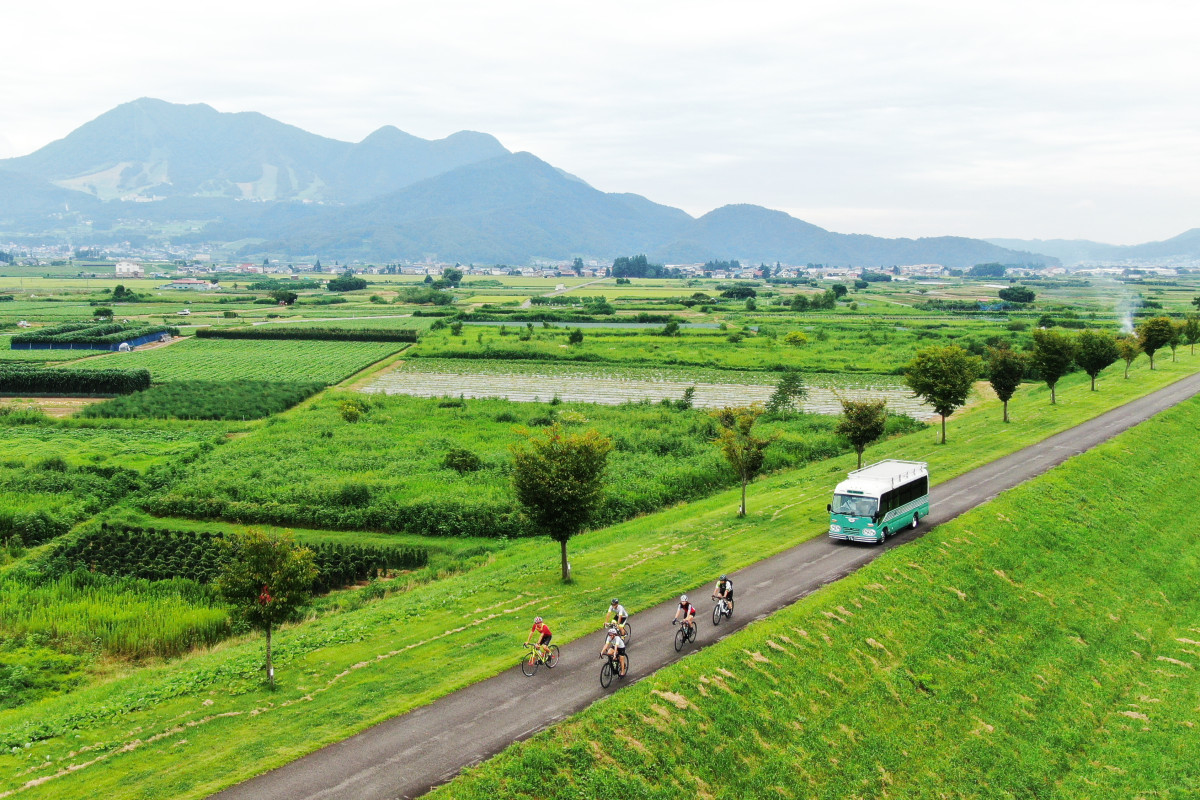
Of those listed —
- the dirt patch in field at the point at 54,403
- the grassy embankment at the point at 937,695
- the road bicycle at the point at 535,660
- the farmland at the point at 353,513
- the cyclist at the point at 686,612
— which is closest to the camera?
the grassy embankment at the point at 937,695

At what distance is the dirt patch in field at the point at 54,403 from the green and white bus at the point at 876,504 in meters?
63.8

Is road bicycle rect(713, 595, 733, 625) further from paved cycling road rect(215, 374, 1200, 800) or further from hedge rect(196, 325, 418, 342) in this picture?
hedge rect(196, 325, 418, 342)

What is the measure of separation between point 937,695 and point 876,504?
351 inches

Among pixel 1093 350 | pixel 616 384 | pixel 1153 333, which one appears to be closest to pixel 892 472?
pixel 1093 350

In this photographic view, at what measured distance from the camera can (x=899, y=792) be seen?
848 inches

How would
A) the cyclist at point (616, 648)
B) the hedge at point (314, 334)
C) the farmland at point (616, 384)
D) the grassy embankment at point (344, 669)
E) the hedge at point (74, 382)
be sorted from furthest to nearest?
the hedge at point (314, 334) < the hedge at point (74, 382) < the farmland at point (616, 384) < the cyclist at point (616, 648) < the grassy embankment at point (344, 669)

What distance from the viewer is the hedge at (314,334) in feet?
400

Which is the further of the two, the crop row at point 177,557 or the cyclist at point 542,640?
the crop row at point 177,557

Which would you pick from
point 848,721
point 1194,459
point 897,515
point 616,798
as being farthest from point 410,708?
point 1194,459

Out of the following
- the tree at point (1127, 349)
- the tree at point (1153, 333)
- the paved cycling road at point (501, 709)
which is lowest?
the paved cycling road at point (501, 709)

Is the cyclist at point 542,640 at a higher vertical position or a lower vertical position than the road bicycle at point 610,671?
higher

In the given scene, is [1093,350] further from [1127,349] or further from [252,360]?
[252,360]

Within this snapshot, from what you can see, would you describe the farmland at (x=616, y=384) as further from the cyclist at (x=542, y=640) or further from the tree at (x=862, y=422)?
the cyclist at (x=542, y=640)

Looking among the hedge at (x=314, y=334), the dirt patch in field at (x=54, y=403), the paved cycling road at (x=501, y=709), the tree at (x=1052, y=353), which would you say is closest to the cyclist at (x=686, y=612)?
the paved cycling road at (x=501, y=709)
